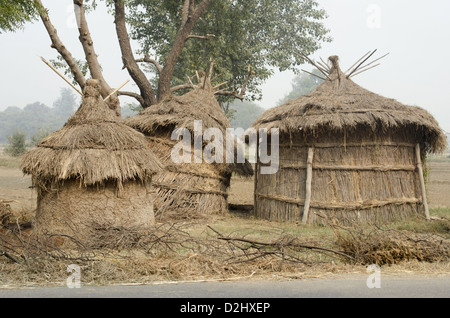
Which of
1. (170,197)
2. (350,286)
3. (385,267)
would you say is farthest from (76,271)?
(170,197)

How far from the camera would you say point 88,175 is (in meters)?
6.32

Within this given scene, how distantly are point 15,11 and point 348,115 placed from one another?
6376mm

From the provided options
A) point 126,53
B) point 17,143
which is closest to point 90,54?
point 126,53

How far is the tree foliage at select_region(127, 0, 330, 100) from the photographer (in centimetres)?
1739

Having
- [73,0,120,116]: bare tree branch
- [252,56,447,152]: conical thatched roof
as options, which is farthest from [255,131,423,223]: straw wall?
[73,0,120,116]: bare tree branch

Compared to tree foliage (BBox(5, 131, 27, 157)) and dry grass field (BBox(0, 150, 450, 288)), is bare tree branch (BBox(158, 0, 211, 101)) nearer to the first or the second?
dry grass field (BBox(0, 150, 450, 288))

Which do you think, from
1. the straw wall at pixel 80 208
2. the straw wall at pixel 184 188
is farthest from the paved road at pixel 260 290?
the straw wall at pixel 184 188

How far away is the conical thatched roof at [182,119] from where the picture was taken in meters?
10.0

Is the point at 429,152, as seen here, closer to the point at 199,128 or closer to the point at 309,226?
the point at 309,226

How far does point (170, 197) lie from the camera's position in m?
9.48

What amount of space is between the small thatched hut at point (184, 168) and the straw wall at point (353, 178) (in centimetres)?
170

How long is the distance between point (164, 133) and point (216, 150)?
49.9 inches

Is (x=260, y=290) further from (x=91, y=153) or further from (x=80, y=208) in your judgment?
(x=91, y=153)

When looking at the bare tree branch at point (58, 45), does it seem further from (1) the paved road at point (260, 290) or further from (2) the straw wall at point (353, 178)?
(1) the paved road at point (260, 290)
